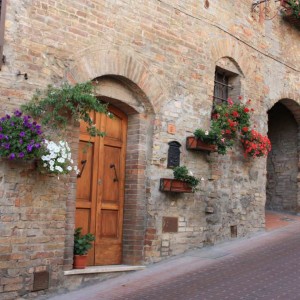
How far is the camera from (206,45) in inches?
343

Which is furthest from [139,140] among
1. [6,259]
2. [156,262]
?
[6,259]

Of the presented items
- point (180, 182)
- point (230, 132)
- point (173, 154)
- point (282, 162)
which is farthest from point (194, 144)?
point (282, 162)

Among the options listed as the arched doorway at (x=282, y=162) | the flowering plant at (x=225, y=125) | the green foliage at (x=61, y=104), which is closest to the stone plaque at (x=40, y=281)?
the green foliage at (x=61, y=104)

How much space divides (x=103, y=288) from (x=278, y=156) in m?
7.41

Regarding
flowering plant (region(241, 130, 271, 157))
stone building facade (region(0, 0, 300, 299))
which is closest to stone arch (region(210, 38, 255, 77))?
stone building facade (region(0, 0, 300, 299))

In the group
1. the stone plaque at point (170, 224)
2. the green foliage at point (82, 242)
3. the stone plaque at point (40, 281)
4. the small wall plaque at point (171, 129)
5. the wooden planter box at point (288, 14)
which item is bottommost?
the stone plaque at point (40, 281)

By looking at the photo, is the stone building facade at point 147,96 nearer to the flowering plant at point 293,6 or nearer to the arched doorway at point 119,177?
the arched doorway at point 119,177

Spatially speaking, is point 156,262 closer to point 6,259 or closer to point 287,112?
point 6,259

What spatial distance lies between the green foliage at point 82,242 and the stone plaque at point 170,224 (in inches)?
56.0

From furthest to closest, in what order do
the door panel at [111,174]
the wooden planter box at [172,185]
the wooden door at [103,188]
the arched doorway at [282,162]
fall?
the arched doorway at [282,162]
the wooden planter box at [172,185]
the door panel at [111,174]
the wooden door at [103,188]

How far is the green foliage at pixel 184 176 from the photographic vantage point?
7797 mm

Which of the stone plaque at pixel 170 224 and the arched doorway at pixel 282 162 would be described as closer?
the stone plaque at pixel 170 224

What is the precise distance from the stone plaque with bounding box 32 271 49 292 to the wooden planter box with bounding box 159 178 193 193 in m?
2.44

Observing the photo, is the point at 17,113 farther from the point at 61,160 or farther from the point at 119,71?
the point at 119,71
